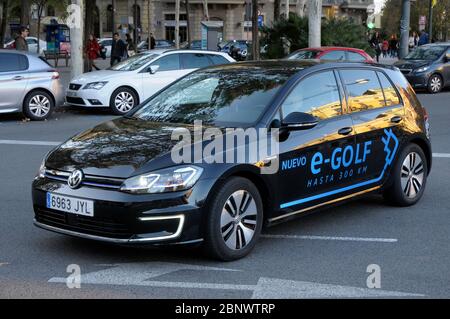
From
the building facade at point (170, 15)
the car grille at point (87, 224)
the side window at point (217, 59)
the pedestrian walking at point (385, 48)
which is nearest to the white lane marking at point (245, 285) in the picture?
the car grille at point (87, 224)

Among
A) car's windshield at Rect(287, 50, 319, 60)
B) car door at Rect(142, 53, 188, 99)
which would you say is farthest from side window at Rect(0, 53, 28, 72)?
car's windshield at Rect(287, 50, 319, 60)

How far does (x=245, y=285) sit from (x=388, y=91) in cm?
317

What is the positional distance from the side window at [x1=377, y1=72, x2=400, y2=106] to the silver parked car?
991 cm

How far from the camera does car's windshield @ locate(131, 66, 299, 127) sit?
5773 mm

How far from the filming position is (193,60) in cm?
1700

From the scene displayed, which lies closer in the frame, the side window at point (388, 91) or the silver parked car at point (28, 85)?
the side window at point (388, 91)

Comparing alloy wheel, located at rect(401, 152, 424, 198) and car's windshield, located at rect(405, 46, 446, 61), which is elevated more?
car's windshield, located at rect(405, 46, 446, 61)

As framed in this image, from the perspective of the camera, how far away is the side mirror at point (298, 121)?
5.59m

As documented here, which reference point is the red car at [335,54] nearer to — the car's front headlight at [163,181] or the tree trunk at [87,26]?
the tree trunk at [87,26]

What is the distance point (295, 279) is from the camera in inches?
192

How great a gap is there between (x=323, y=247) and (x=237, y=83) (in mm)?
1700

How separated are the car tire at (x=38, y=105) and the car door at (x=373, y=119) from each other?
32.8 ft

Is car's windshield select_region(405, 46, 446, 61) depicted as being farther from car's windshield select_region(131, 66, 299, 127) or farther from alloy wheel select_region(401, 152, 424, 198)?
car's windshield select_region(131, 66, 299, 127)
